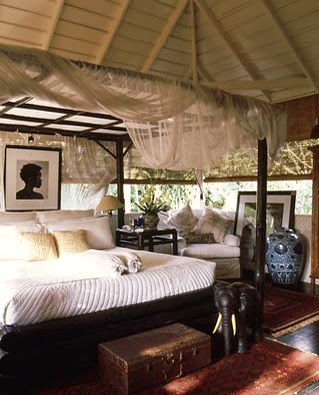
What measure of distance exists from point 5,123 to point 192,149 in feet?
8.51

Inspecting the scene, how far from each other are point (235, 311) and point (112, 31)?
10.0 feet

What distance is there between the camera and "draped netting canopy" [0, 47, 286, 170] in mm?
2355

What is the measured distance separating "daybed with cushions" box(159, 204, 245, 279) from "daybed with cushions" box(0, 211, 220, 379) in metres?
1.50

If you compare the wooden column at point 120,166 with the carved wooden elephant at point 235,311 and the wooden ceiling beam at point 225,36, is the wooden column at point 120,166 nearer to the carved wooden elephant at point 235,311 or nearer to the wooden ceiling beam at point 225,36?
the wooden ceiling beam at point 225,36

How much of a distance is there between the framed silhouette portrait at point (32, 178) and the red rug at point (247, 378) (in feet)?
9.46

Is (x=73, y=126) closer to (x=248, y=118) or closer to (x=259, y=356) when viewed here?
(x=248, y=118)

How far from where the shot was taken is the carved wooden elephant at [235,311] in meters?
3.02

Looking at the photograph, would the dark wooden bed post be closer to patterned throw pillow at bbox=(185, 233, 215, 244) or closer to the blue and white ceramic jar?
the blue and white ceramic jar

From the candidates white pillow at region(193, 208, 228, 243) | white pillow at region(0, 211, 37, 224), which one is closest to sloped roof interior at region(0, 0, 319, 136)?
white pillow at region(0, 211, 37, 224)

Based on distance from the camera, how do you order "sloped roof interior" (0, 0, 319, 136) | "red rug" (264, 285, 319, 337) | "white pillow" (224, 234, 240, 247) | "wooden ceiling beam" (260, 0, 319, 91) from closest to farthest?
"red rug" (264, 285, 319, 337), "sloped roof interior" (0, 0, 319, 136), "wooden ceiling beam" (260, 0, 319, 91), "white pillow" (224, 234, 240, 247)

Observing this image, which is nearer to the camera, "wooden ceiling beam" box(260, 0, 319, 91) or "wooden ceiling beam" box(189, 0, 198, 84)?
"wooden ceiling beam" box(260, 0, 319, 91)

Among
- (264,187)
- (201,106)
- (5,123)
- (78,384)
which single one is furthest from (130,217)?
(78,384)

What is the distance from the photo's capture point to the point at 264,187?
3.76m

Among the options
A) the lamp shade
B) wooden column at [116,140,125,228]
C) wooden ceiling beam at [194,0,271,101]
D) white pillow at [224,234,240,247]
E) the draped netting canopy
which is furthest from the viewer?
wooden column at [116,140,125,228]
